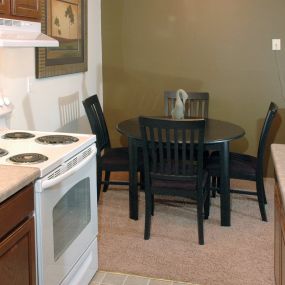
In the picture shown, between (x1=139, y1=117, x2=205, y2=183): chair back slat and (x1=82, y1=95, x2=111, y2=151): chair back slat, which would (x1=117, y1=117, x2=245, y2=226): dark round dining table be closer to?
(x1=139, y1=117, x2=205, y2=183): chair back slat

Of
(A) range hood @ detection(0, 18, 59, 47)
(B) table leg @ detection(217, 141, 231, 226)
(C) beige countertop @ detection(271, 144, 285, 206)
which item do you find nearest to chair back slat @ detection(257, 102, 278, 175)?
(B) table leg @ detection(217, 141, 231, 226)

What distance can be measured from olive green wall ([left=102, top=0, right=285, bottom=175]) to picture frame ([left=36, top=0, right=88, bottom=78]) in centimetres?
55

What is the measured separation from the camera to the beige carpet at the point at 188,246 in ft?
9.10

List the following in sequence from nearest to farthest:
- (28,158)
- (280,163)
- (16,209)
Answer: (16,209), (280,163), (28,158)

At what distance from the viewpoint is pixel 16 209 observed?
1728mm

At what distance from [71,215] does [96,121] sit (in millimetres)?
1631

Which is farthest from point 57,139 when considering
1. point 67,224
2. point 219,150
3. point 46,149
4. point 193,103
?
point 193,103

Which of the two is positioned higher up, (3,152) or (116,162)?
(3,152)

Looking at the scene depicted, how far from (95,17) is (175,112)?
4.92ft

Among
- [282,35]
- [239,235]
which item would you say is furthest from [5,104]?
[282,35]

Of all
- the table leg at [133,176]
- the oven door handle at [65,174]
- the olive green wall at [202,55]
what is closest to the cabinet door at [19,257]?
the oven door handle at [65,174]

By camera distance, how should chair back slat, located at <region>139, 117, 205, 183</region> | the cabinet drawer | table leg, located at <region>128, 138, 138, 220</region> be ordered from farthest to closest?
table leg, located at <region>128, 138, 138, 220</region>, chair back slat, located at <region>139, 117, 205, 183</region>, the cabinet drawer

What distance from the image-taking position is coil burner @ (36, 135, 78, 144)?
2406 millimetres

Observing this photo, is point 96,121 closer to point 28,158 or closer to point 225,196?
point 225,196
